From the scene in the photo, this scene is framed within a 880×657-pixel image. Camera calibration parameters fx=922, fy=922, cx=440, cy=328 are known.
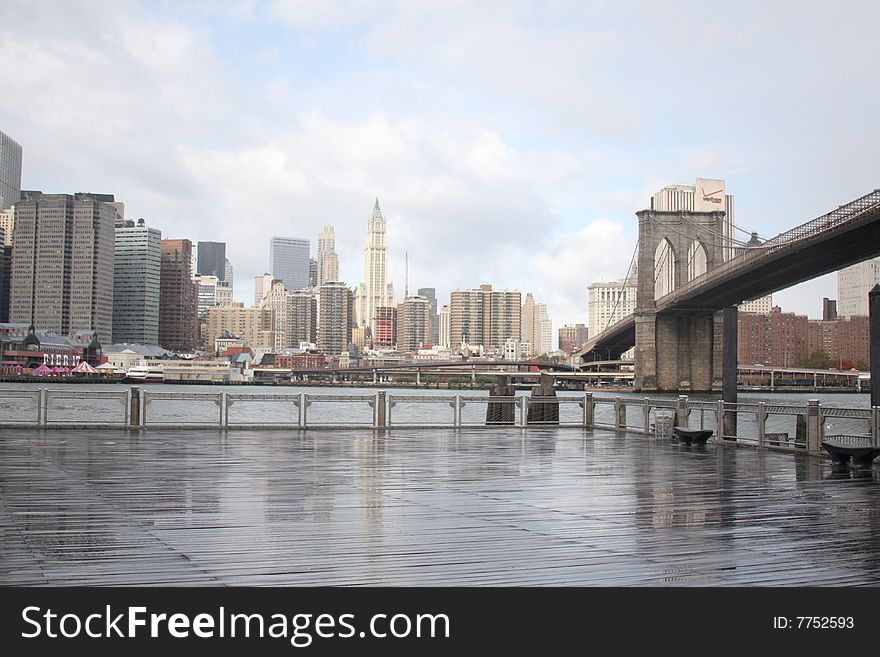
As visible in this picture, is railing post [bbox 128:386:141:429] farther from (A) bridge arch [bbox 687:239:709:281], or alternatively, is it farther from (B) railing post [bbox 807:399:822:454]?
(A) bridge arch [bbox 687:239:709:281]

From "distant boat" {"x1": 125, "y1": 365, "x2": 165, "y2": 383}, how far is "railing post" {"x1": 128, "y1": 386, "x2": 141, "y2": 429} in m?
139

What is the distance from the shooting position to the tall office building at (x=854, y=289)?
14588 cm

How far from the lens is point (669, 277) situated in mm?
124438

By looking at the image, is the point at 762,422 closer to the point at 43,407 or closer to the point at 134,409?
the point at 134,409

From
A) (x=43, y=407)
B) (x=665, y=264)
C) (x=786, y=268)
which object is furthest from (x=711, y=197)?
(x=43, y=407)

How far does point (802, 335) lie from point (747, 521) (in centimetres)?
17934

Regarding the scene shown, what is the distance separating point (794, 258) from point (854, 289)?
10328 centimetres

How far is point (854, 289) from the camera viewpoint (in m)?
156

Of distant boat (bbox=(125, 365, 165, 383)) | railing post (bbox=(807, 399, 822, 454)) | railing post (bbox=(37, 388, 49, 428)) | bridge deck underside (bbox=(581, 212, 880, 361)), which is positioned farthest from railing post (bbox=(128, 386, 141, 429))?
distant boat (bbox=(125, 365, 165, 383))

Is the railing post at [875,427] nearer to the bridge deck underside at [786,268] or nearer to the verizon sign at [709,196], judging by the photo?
the bridge deck underside at [786,268]

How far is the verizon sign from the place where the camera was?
6885 inches

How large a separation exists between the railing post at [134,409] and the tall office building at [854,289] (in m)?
140

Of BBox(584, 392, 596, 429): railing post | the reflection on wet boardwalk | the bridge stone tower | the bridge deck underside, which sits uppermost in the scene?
the bridge deck underside
